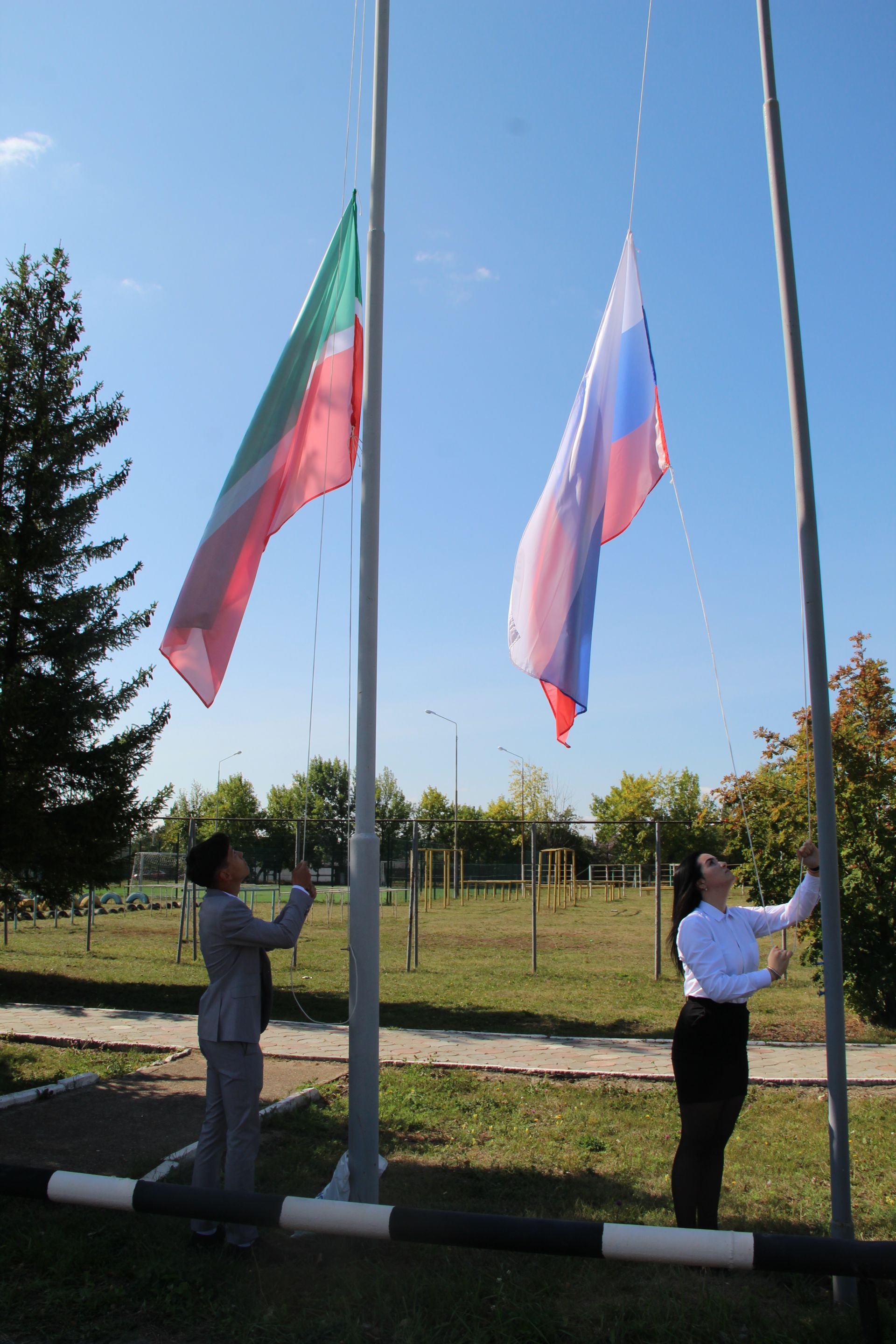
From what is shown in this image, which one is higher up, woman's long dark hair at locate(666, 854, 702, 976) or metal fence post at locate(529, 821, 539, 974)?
woman's long dark hair at locate(666, 854, 702, 976)

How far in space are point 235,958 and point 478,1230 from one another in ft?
6.00

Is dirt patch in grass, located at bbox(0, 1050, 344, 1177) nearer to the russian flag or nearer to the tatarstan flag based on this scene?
the tatarstan flag

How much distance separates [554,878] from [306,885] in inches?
1178

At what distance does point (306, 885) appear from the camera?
4738 mm

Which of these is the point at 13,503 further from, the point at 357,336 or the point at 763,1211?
the point at 763,1211

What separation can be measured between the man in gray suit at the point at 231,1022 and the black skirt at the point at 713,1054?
6.07 feet

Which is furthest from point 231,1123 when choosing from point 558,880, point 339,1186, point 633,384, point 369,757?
point 558,880

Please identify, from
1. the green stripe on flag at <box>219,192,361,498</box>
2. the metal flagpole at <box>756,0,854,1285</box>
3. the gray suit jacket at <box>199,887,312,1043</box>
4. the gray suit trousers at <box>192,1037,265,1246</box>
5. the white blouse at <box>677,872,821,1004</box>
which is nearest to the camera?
the metal flagpole at <box>756,0,854,1285</box>

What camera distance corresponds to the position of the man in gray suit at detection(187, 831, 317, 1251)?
439 cm

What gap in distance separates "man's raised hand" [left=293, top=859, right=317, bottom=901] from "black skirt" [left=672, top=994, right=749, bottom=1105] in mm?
1855

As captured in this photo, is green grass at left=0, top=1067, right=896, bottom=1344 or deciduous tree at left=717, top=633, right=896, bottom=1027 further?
deciduous tree at left=717, top=633, right=896, bottom=1027

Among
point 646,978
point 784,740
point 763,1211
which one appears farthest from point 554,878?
point 763,1211

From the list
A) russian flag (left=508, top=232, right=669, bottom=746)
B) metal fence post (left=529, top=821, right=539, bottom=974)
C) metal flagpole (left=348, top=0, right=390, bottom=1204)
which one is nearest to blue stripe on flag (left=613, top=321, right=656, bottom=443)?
russian flag (left=508, top=232, right=669, bottom=746)

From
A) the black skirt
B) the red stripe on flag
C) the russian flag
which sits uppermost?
the russian flag
